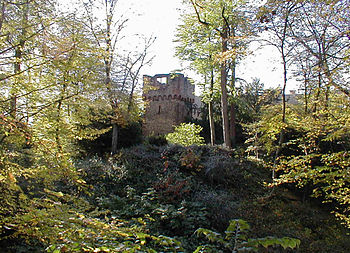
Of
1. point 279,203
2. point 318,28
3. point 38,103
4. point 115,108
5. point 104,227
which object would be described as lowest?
point 279,203

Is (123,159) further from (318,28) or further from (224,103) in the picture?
(318,28)

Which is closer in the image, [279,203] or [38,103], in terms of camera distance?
[38,103]

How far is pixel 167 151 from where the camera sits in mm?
9914

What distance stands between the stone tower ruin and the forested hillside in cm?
439

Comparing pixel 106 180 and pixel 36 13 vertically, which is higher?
pixel 36 13

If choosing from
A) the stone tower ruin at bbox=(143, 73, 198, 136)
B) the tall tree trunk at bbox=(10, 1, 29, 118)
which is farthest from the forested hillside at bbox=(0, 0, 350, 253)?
the stone tower ruin at bbox=(143, 73, 198, 136)

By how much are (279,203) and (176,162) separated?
10.8 feet

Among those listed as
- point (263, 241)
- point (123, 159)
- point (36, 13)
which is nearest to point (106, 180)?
point (123, 159)

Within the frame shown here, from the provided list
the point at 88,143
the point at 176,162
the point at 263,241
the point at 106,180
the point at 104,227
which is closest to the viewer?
the point at 263,241

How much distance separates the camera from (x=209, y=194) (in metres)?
7.19

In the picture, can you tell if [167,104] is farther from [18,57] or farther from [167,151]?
[18,57]

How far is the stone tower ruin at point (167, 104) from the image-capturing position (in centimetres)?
1897

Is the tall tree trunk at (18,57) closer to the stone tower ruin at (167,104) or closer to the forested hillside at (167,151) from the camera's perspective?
the forested hillside at (167,151)

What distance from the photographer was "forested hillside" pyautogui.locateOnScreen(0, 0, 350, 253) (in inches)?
121
